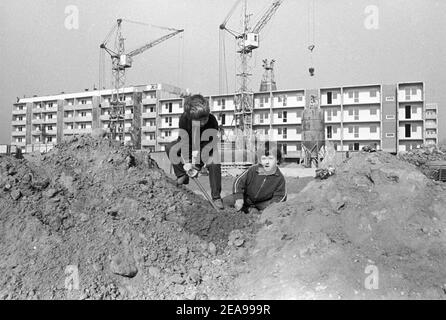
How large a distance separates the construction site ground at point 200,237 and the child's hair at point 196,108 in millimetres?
1190

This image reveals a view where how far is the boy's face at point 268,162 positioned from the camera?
704 centimetres

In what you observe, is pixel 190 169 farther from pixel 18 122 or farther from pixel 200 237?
pixel 18 122

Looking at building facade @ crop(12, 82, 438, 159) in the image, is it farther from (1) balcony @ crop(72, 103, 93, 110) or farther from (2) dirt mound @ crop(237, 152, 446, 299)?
(2) dirt mound @ crop(237, 152, 446, 299)

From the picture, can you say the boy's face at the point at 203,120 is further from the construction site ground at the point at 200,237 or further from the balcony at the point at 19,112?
the balcony at the point at 19,112

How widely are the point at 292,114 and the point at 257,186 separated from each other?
5414 cm

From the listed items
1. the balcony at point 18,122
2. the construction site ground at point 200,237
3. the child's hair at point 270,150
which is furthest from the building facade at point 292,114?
the construction site ground at point 200,237

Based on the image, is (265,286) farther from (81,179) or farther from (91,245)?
(81,179)

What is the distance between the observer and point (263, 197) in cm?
709

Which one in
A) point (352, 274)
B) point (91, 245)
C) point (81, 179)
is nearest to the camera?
point (352, 274)

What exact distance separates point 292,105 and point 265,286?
2254 inches

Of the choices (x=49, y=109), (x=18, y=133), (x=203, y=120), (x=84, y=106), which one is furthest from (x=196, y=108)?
(x=18, y=133)

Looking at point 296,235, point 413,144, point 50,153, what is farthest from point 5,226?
point 413,144

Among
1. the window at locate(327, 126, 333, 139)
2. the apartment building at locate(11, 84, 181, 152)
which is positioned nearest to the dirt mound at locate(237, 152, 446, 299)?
→ the window at locate(327, 126, 333, 139)

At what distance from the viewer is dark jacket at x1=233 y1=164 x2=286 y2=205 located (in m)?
7.04
